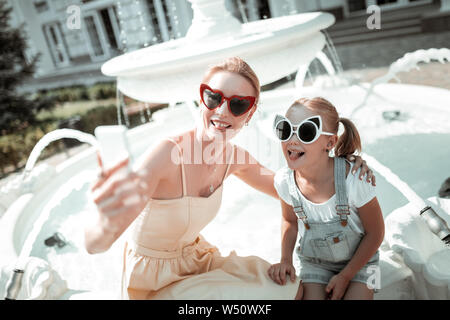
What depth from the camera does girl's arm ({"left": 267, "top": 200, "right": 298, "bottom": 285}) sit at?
1782mm

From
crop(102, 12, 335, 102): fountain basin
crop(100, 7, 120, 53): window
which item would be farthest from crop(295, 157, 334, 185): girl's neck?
crop(100, 7, 120, 53): window

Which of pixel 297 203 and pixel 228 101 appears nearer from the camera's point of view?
pixel 228 101

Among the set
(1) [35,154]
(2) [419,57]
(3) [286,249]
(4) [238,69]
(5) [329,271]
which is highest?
(4) [238,69]

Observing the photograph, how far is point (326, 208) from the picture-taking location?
1837 mm

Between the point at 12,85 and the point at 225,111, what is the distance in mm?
14366

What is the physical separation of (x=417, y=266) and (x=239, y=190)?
2.08 metres

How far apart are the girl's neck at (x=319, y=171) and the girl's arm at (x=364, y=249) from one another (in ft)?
0.72

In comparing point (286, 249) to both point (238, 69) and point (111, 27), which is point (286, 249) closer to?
point (238, 69)

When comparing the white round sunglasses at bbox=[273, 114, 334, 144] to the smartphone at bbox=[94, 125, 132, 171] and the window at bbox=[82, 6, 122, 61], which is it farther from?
the window at bbox=[82, 6, 122, 61]

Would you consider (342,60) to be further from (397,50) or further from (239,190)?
(239,190)

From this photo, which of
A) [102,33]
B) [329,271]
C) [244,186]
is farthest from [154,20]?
[329,271]

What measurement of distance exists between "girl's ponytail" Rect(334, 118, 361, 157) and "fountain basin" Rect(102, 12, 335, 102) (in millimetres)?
1064

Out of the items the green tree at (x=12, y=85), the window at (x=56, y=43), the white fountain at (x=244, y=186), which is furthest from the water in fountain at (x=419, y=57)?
the window at (x=56, y=43)
